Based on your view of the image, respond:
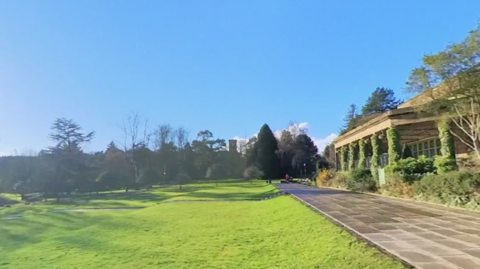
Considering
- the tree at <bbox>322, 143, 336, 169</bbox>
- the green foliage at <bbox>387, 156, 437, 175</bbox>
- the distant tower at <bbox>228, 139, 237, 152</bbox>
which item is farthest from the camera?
the distant tower at <bbox>228, 139, 237, 152</bbox>

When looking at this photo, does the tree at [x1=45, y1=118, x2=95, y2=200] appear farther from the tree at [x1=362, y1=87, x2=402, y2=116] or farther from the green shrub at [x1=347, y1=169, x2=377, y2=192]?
the tree at [x1=362, y1=87, x2=402, y2=116]

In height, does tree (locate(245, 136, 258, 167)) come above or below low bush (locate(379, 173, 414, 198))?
above

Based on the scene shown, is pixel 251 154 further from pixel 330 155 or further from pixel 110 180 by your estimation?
pixel 110 180

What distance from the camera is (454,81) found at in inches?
422

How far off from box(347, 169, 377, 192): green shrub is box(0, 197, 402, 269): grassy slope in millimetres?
7211

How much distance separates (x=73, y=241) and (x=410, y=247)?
24.2 feet

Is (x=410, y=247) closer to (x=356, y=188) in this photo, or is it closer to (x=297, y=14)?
(x=297, y=14)

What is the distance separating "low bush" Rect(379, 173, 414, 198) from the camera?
11.9m

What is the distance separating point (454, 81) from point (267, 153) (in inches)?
1799

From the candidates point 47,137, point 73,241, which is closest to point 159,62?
point 73,241

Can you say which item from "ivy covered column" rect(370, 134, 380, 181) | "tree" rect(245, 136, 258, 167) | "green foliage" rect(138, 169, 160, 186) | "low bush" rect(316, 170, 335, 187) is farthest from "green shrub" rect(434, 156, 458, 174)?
"tree" rect(245, 136, 258, 167)

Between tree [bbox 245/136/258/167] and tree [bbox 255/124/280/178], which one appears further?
tree [bbox 245/136/258/167]

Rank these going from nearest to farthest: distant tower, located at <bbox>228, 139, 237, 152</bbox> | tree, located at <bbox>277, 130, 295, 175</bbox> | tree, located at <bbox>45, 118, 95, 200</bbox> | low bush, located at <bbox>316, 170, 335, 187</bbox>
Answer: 1. low bush, located at <bbox>316, 170, 335, 187</bbox>
2. tree, located at <bbox>45, 118, 95, 200</bbox>
3. tree, located at <bbox>277, 130, 295, 175</bbox>
4. distant tower, located at <bbox>228, 139, 237, 152</bbox>

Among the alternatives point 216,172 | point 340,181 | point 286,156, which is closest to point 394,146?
point 340,181
